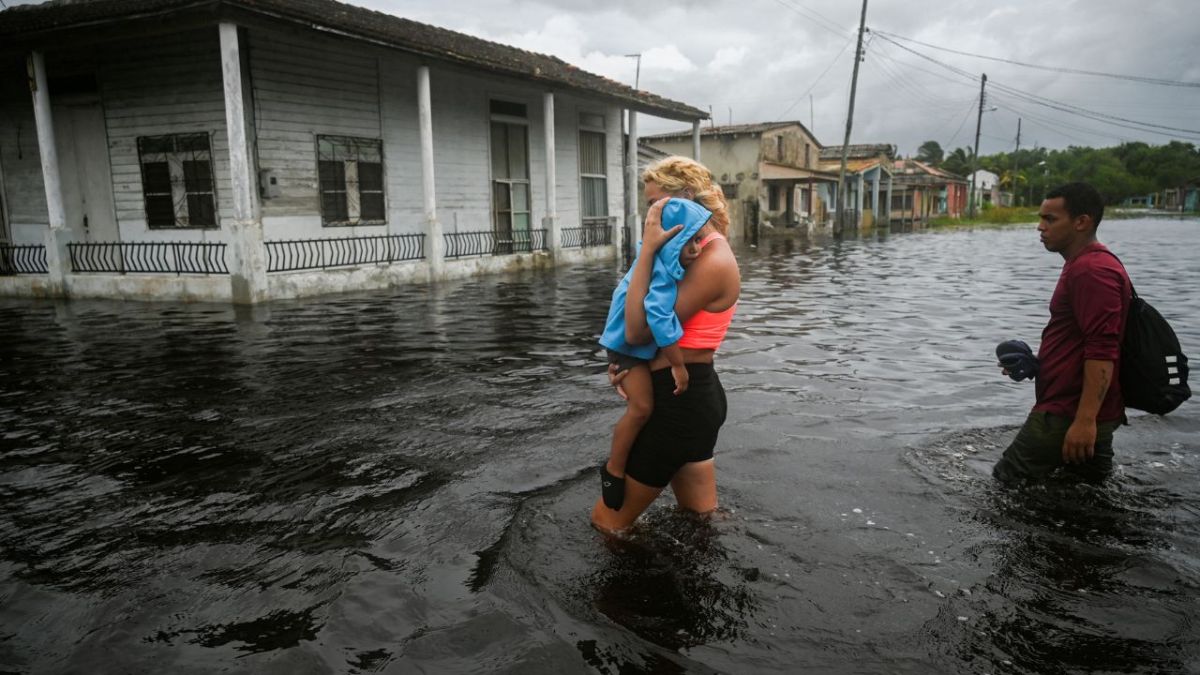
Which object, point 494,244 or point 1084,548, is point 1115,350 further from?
point 494,244

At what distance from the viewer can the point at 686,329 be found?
2998 millimetres

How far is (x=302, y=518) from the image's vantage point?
370 cm

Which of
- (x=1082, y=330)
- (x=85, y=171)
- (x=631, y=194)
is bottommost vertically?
(x=1082, y=330)

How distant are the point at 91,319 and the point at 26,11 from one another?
7631 mm

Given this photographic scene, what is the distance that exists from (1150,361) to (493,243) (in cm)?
1628

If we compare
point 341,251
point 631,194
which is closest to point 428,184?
point 341,251

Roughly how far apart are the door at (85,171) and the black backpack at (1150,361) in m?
15.9

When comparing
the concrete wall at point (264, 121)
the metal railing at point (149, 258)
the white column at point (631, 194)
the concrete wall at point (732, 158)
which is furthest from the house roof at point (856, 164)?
the metal railing at point (149, 258)

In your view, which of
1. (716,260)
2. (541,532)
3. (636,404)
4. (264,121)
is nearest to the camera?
(716,260)

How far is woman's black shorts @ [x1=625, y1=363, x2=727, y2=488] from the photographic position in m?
3.04

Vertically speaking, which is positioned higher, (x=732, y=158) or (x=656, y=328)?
(x=732, y=158)

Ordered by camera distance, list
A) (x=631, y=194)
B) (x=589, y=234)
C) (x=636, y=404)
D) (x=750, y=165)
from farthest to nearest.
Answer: (x=750, y=165)
(x=631, y=194)
(x=589, y=234)
(x=636, y=404)

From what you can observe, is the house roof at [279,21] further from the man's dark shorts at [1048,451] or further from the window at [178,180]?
the man's dark shorts at [1048,451]

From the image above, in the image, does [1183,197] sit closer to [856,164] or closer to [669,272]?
[856,164]
